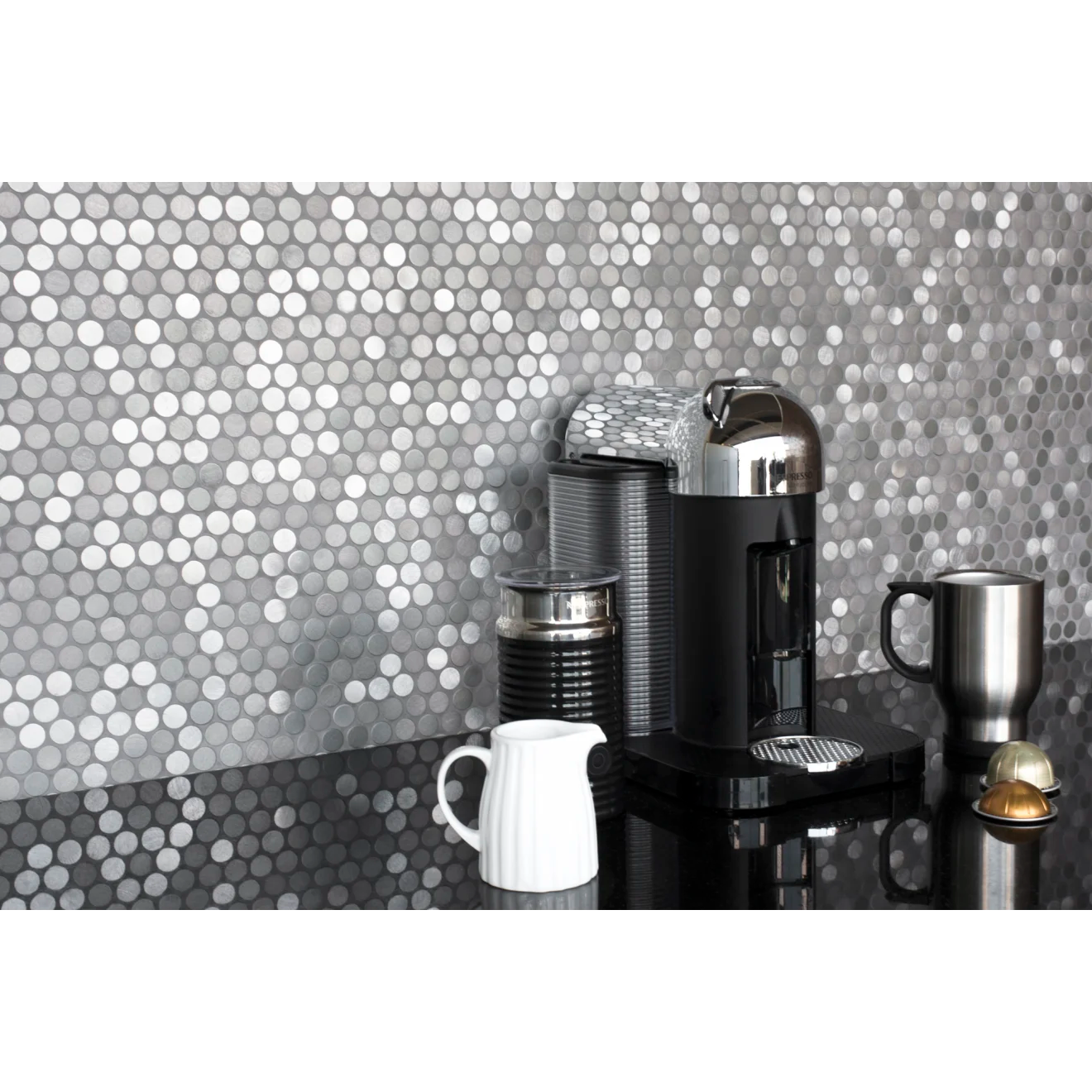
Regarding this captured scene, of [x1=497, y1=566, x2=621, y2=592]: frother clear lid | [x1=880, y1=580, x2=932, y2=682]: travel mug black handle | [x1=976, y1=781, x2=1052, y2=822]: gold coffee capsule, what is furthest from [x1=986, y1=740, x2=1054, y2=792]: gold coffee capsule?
[x1=497, y1=566, x2=621, y2=592]: frother clear lid

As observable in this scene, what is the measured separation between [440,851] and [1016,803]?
438 mm

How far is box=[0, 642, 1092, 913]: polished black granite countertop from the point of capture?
0.89m

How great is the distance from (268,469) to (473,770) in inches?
12.6

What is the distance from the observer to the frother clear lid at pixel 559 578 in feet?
3.40

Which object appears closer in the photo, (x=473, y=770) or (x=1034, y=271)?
(x=473, y=770)

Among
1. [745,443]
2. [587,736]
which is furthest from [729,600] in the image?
[587,736]

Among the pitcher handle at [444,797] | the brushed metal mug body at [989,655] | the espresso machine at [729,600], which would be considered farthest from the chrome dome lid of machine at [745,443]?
the pitcher handle at [444,797]

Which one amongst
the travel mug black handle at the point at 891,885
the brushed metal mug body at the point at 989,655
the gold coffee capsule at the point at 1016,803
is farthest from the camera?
the brushed metal mug body at the point at 989,655

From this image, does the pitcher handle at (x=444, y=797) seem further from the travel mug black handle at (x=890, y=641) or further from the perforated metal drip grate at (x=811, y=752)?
the travel mug black handle at (x=890, y=641)

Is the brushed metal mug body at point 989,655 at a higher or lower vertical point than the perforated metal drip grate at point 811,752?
higher

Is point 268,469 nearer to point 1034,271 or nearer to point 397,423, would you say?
point 397,423

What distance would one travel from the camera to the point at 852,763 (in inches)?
42.8

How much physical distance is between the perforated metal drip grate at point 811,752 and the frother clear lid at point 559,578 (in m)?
0.19
